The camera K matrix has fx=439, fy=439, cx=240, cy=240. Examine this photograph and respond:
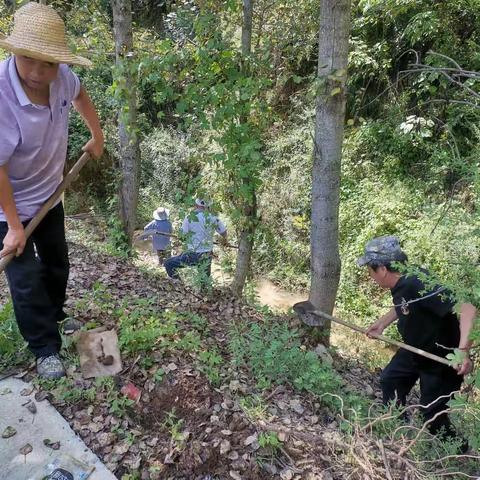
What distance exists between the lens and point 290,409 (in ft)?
10.1

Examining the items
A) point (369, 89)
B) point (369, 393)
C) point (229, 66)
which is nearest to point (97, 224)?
point (369, 89)

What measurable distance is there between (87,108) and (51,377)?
74.6 inches

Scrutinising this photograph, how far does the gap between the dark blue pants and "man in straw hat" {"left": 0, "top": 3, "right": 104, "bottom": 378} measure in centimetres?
212

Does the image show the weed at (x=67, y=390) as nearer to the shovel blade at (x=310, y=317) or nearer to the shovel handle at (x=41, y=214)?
the shovel handle at (x=41, y=214)

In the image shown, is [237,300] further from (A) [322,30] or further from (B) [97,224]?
(B) [97,224]

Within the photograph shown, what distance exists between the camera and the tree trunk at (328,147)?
3.61m

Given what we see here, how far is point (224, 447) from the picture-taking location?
2.55 m

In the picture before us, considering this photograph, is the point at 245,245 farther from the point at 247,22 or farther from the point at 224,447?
the point at 224,447

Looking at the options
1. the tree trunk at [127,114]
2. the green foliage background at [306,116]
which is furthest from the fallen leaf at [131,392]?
the tree trunk at [127,114]

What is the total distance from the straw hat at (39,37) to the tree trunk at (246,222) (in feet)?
7.20

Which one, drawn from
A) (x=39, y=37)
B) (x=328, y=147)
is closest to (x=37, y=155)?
(x=39, y=37)

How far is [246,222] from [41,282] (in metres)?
2.87

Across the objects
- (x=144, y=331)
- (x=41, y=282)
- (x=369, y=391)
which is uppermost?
(x=41, y=282)

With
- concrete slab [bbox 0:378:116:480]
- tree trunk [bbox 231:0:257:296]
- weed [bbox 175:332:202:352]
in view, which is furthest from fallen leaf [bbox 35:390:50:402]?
tree trunk [bbox 231:0:257:296]
